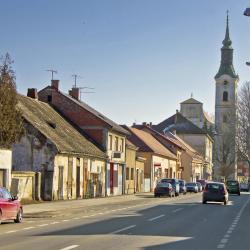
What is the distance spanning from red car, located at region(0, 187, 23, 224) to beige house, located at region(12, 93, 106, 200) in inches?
711

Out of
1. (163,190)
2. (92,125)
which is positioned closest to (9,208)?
(92,125)

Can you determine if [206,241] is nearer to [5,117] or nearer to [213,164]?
[5,117]

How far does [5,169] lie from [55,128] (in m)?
13.4

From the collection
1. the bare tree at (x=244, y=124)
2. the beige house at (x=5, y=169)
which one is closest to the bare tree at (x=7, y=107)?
the beige house at (x=5, y=169)

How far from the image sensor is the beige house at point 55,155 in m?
44.5

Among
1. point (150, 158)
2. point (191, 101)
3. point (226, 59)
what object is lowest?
point (150, 158)

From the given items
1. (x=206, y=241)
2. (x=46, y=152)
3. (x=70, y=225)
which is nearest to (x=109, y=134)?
(x=46, y=152)

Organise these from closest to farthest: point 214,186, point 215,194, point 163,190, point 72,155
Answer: point 214,186, point 215,194, point 72,155, point 163,190

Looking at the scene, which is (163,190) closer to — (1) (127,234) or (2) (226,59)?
(1) (127,234)

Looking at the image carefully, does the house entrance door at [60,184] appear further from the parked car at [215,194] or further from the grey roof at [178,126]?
the grey roof at [178,126]

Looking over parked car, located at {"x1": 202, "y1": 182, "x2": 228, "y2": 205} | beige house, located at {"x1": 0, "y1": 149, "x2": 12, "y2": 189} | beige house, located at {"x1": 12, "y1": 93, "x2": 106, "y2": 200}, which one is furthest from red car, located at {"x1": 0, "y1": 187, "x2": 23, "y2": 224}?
parked car, located at {"x1": 202, "y1": 182, "x2": 228, "y2": 205}

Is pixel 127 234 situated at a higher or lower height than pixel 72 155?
lower

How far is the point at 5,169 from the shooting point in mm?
37125

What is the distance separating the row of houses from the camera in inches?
1740
